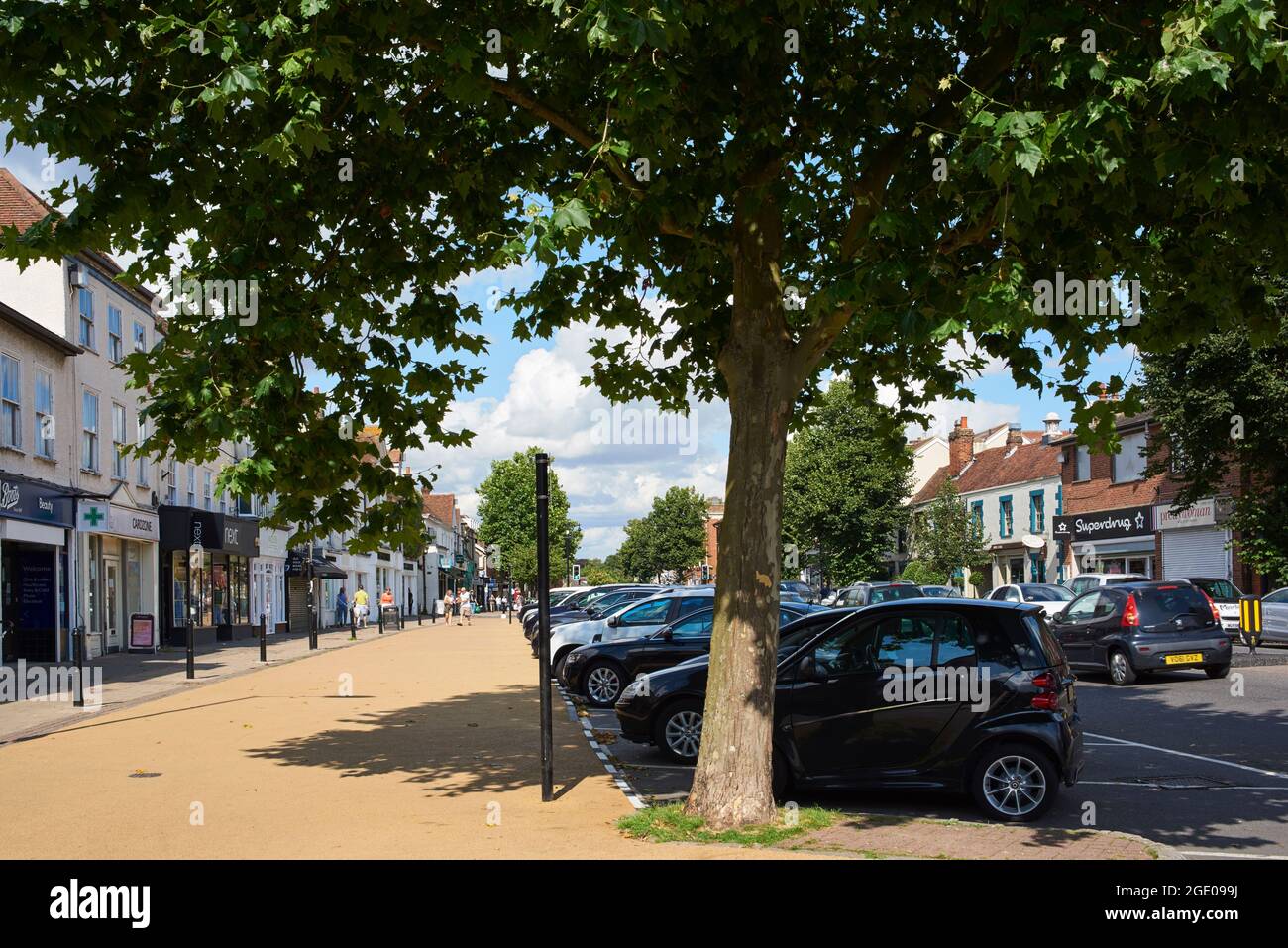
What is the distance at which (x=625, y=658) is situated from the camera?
56.3 ft

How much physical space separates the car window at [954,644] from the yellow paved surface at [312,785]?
2586 mm

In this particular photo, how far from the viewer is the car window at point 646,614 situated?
19.1 metres

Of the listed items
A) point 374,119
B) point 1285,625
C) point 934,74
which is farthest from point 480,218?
point 1285,625

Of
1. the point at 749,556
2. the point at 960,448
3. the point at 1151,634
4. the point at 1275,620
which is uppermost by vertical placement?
the point at 960,448

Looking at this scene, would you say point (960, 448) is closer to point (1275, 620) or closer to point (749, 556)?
point (1275, 620)

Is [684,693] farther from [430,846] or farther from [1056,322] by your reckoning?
[1056,322]

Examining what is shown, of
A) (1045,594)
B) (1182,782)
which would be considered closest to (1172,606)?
(1182,782)

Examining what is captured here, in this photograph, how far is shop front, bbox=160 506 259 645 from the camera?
116ft

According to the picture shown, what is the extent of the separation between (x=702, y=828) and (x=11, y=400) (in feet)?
69.2

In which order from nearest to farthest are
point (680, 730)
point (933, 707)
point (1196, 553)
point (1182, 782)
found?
point (933, 707)
point (1182, 782)
point (680, 730)
point (1196, 553)

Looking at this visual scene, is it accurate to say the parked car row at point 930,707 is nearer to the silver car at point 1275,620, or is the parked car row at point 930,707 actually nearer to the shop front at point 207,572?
the silver car at point 1275,620

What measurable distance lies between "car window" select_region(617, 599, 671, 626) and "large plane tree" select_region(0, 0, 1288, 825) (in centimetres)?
897

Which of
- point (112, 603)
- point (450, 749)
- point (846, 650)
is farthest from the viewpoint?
point (112, 603)

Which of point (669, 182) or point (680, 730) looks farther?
point (680, 730)
